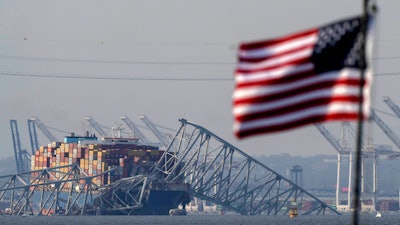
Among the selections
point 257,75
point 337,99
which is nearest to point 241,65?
point 257,75

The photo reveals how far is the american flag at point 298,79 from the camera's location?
21.7 m

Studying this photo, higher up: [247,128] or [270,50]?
[270,50]

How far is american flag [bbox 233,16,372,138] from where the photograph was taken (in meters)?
21.7

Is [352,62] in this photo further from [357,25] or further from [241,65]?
[241,65]

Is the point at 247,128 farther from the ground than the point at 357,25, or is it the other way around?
the point at 357,25

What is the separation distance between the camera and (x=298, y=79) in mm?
22203

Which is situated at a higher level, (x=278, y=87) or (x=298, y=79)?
(x=298, y=79)

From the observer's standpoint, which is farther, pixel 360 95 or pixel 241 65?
pixel 241 65

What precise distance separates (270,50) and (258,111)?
1.12 meters

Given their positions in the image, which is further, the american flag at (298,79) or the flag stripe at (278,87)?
the flag stripe at (278,87)

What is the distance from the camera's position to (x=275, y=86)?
22.2m

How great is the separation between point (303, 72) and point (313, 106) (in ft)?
2.07

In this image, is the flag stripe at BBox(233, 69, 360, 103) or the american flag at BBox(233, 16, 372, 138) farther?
the flag stripe at BBox(233, 69, 360, 103)

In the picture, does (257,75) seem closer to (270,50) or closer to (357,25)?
(270,50)
